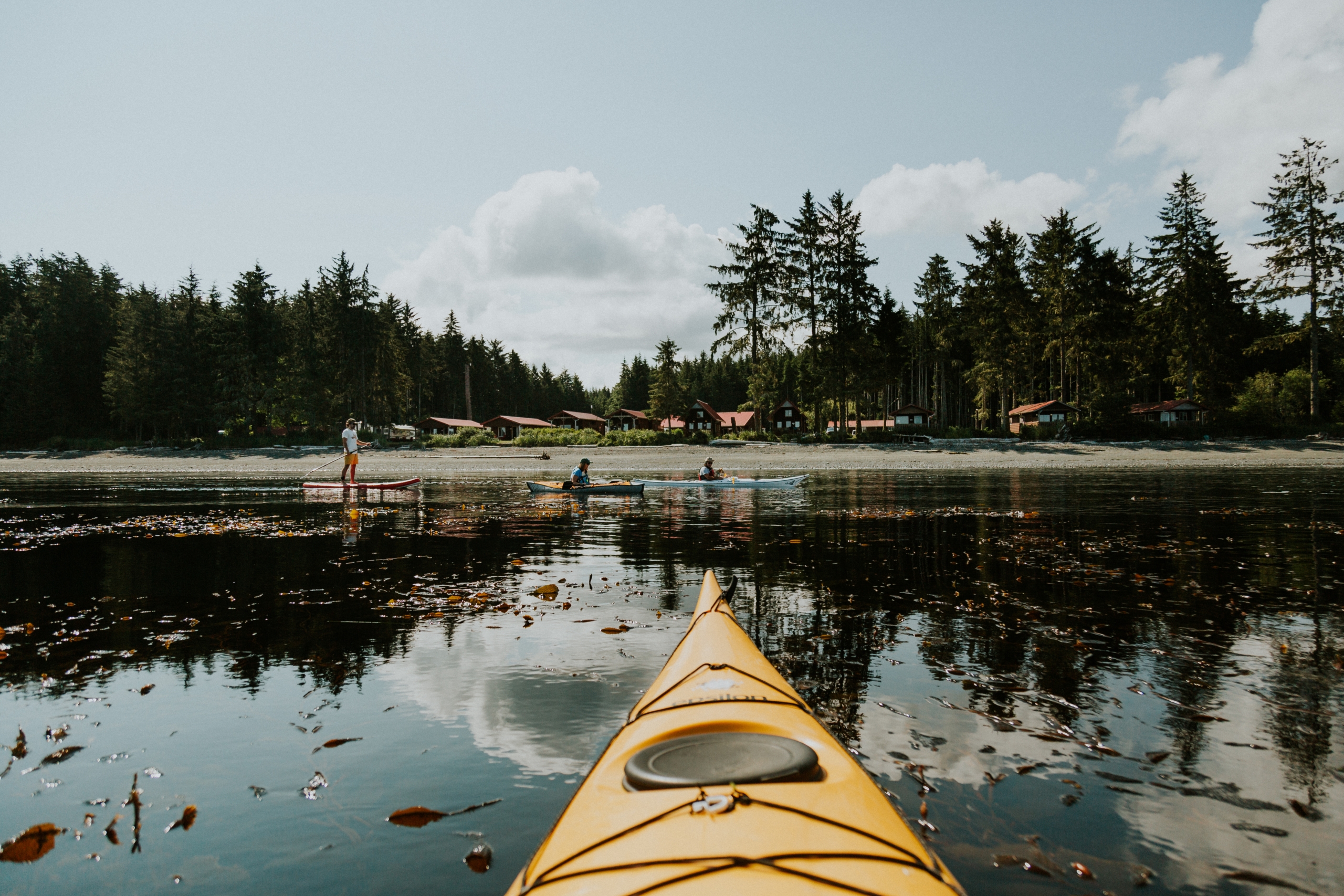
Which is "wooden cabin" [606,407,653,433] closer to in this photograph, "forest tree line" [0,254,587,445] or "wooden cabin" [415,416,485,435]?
"wooden cabin" [415,416,485,435]

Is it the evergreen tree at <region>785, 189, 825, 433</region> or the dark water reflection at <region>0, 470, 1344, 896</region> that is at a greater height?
the evergreen tree at <region>785, 189, 825, 433</region>

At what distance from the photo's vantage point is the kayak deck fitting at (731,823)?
2.35m

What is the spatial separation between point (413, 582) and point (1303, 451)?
57.7 m

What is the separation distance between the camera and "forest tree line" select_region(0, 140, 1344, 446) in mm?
57094

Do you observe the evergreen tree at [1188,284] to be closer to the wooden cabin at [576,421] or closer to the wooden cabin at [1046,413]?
the wooden cabin at [1046,413]

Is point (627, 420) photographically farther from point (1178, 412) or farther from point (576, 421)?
point (1178, 412)

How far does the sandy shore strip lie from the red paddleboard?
6009mm

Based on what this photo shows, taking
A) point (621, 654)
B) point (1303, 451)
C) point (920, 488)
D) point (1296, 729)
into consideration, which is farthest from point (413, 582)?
point (1303, 451)

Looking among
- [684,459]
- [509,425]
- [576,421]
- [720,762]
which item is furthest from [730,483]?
[576,421]

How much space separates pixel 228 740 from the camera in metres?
4.89

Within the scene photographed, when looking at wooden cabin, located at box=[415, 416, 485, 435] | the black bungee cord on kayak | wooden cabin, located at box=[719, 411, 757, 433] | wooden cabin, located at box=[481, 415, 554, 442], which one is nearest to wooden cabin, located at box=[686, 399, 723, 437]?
wooden cabin, located at box=[719, 411, 757, 433]

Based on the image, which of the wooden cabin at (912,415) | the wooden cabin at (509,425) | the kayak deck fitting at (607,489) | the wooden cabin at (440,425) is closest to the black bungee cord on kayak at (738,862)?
the kayak deck fitting at (607,489)

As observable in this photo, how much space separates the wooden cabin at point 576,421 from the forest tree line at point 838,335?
2694cm

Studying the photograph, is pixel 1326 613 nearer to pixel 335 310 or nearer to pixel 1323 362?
pixel 335 310
